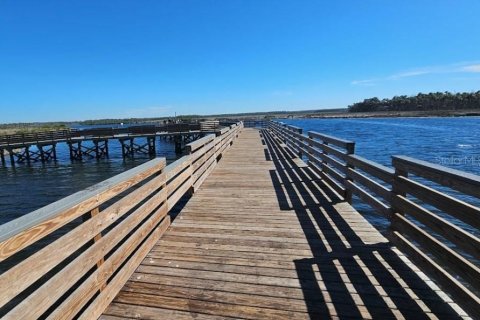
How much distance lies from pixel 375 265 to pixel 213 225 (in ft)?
7.40

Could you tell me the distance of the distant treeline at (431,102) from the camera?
132m

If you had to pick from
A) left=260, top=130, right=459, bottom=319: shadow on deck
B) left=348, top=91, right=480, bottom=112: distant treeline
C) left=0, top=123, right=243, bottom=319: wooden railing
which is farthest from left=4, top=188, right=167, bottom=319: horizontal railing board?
left=348, top=91, right=480, bottom=112: distant treeline

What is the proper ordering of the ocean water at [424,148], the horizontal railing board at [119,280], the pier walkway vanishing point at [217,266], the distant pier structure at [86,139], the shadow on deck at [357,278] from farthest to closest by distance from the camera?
the distant pier structure at [86,139] → the ocean water at [424,148] → the shadow on deck at [357,278] → the horizontal railing board at [119,280] → the pier walkway vanishing point at [217,266]

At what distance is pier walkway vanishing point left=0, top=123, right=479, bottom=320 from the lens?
219cm

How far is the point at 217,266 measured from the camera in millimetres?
3398

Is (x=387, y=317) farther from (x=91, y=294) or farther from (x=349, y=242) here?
(x=91, y=294)

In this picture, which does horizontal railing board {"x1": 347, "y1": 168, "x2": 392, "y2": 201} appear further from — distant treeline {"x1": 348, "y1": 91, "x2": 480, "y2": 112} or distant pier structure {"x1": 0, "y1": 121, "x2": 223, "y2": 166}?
distant treeline {"x1": 348, "y1": 91, "x2": 480, "y2": 112}

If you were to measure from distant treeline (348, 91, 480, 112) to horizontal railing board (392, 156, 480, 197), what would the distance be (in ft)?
515

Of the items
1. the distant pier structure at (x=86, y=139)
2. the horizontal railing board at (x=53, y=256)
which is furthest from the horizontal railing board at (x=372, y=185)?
the distant pier structure at (x=86, y=139)

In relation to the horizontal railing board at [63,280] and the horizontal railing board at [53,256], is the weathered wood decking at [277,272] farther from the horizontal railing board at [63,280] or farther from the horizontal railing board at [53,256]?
the horizontal railing board at [53,256]

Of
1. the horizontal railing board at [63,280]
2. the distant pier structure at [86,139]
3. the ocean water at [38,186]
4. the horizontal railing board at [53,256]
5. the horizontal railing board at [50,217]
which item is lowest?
the ocean water at [38,186]

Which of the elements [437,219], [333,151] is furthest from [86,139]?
[437,219]

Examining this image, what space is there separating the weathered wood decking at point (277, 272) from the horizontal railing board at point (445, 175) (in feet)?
3.16

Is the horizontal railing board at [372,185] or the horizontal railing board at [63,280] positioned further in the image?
the horizontal railing board at [372,185]
